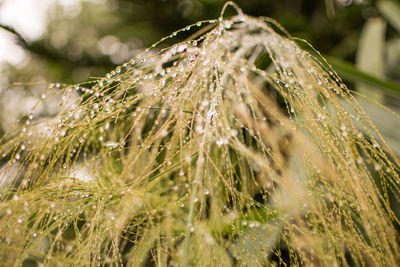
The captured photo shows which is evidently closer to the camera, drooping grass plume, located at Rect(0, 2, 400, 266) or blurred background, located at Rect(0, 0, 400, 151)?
drooping grass plume, located at Rect(0, 2, 400, 266)

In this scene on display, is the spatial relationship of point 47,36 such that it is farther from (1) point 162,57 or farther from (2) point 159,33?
(1) point 162,57

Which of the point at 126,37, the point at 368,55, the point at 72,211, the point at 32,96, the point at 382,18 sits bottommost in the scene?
the point at 32,96

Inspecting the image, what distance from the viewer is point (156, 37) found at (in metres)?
1.31

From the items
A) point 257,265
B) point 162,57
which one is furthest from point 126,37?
point 257,265

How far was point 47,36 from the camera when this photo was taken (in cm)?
162

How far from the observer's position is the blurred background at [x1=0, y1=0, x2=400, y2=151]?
976 mm

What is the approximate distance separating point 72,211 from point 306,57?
0.39m

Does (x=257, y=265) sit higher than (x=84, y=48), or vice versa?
(x=257, y=265)

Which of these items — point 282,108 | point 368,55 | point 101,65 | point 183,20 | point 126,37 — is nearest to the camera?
point 282,108

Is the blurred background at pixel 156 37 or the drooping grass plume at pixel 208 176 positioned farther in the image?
the blurred background at pixel 156 37

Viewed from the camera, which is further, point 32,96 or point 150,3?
point 32,96

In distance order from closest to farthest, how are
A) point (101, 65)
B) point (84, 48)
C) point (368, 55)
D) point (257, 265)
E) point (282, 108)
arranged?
point (257, 265) < point (282, 108) < point (368, 55) < point (101, 65) < point (84, 48)

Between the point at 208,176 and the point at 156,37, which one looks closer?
the point at 208,176

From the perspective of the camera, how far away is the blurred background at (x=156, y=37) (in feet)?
3.20
